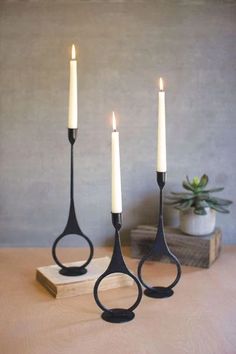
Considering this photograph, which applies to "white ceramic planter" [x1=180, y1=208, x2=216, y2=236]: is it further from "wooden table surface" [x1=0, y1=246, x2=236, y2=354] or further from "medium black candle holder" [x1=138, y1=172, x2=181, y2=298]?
"medium black candle holder" [x1=138, y1=172, x2=181, y2=298]

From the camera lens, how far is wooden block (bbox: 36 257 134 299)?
110 cm

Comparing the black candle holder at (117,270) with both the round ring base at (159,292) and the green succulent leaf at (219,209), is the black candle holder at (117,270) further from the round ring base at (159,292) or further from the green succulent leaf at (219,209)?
the green succulent leaf at (219,209)

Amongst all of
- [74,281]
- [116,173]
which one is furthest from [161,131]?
[74,281]

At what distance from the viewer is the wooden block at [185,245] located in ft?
A: 4.24

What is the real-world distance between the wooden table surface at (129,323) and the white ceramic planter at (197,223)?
10 centimetres

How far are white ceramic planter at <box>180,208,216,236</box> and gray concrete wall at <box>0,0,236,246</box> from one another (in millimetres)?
170

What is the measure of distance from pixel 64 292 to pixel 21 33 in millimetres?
723

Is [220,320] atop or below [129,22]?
below

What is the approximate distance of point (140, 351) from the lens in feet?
2.79

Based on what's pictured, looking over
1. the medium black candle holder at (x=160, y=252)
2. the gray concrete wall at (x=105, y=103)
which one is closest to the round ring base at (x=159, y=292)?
the medium black candle holder at (x=160, y=252)

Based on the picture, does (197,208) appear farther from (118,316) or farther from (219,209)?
(118,316)

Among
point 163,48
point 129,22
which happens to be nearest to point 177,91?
point 163,48

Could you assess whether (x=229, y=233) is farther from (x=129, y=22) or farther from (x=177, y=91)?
(x=129, y=22)

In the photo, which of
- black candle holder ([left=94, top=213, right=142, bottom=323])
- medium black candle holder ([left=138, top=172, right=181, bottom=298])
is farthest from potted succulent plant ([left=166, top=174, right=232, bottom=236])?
black candle holder ([left=94, top=213, right=142, bottom=323])
